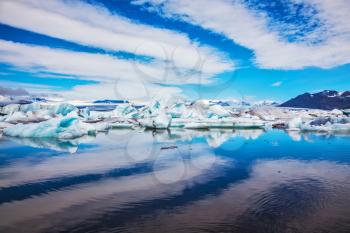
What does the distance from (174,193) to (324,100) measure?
532 ft

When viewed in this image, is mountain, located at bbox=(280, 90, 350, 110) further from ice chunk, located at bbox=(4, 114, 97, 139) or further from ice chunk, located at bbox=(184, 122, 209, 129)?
ice chunk, located at bbox=(4, 114, 97, 139)

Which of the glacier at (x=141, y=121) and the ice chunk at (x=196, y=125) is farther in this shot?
the ice chunk at (x=196, y=125)

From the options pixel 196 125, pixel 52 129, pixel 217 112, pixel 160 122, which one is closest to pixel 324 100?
pixel 217 112

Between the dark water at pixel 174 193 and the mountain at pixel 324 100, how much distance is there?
13745cm

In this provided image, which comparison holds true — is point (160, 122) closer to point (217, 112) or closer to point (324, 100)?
point (217, 112)

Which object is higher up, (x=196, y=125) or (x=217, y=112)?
(x=217, y=112)

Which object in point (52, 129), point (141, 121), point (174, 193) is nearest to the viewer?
point (174, 193)

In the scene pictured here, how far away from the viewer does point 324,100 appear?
15250 centimetres

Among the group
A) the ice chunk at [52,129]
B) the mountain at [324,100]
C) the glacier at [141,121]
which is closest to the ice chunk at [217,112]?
the glacier at [141,121]

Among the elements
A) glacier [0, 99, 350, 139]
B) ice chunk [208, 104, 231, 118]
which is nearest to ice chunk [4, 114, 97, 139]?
glacier [0, 99, 350, 139]

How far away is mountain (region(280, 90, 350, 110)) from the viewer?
140750 mm

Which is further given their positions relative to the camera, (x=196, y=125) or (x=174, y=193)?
Answer: (x=196, y=125)

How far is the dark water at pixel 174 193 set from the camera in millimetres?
6531

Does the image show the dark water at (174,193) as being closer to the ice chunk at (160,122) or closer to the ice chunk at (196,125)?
the ice chunk at (160,122)
